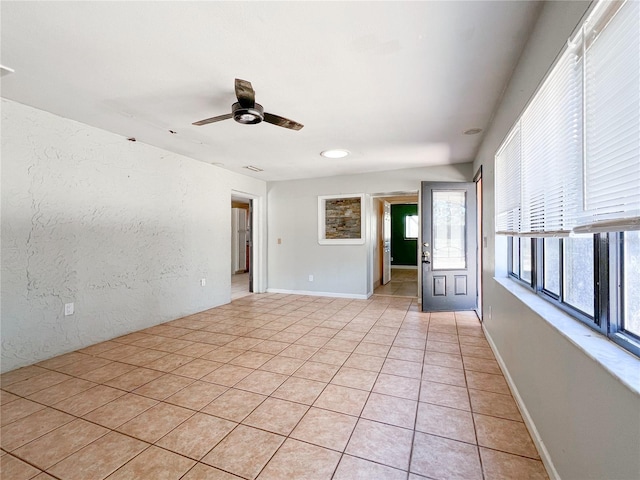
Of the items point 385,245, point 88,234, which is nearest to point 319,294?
point 385,245

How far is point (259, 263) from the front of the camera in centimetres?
599

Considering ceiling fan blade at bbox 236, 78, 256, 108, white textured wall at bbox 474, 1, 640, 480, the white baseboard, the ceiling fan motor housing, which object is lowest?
the white baseboard

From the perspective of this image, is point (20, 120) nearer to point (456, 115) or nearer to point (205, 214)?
point (205, 214)

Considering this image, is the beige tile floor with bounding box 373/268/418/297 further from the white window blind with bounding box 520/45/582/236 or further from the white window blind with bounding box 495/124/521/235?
the white window blind with bounding box 520/45/582/236

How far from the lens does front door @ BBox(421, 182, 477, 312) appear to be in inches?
172

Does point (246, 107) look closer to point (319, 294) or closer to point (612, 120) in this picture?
point (612, 120)

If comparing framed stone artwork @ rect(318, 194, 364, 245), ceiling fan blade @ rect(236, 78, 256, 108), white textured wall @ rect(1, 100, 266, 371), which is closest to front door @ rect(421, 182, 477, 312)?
framed stone artwork @ rect(318, 194, 364, 245)

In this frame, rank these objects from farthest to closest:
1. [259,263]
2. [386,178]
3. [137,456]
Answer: [259,263], [386,178], [137,456]

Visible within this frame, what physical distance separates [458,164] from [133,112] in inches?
177

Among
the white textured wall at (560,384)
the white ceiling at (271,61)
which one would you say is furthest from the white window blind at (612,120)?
the white ceiling at (271,61)

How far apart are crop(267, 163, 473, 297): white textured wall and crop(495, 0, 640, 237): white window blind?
3457 millimetres

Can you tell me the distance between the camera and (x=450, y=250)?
4469 millimetres

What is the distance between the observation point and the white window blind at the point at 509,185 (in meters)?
2.09

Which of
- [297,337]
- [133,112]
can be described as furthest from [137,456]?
[133,112]
